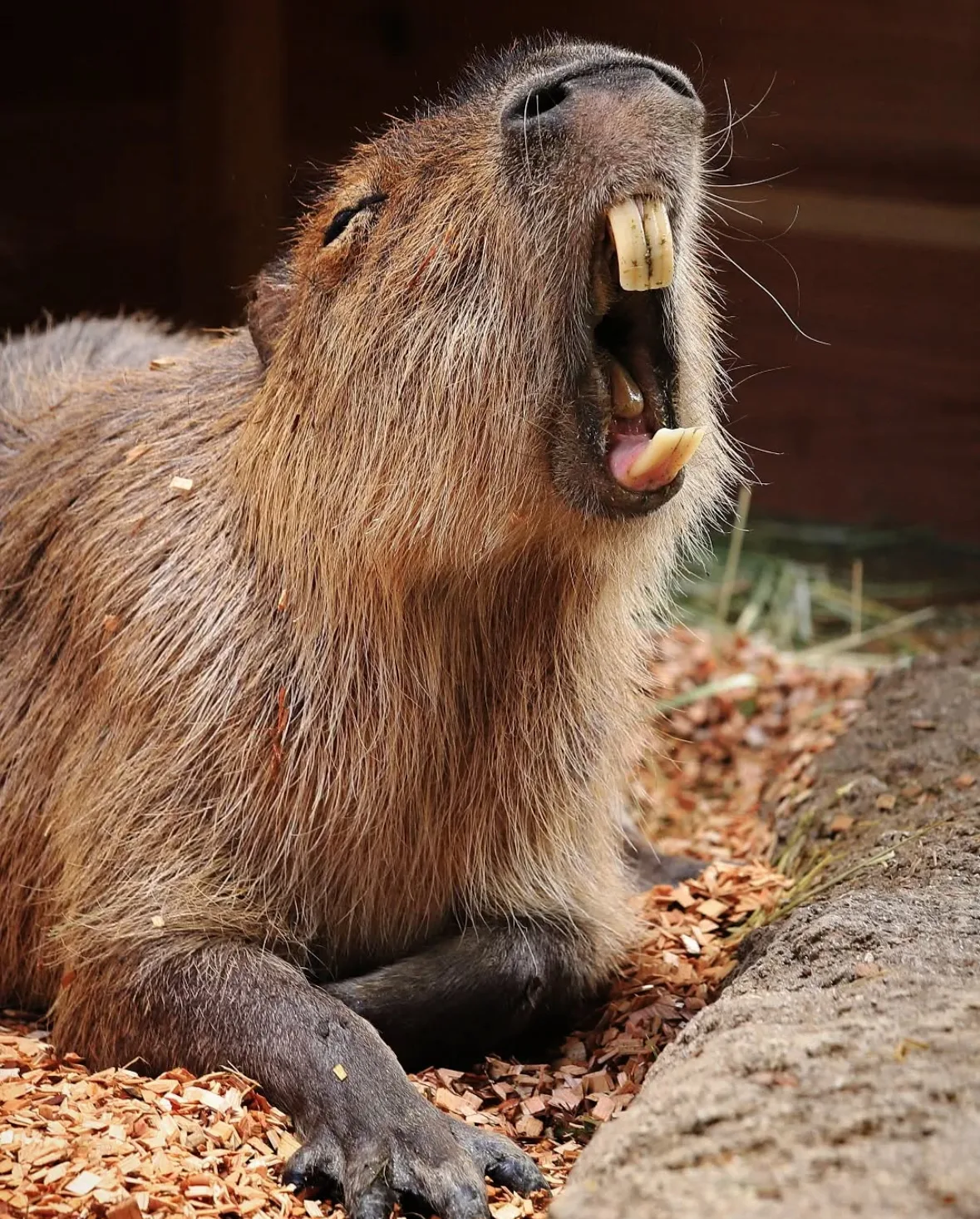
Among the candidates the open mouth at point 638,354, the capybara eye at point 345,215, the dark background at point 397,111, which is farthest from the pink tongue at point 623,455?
the dark background at point 397,111

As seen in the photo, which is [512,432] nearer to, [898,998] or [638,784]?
[898,998]

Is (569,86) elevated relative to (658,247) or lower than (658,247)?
elevated

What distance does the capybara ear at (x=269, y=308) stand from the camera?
132 inches

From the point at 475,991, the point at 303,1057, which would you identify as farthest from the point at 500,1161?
the point at 475,991

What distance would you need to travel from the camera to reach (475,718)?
3.26m

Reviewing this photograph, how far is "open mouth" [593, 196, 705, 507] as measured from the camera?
8.84 feet

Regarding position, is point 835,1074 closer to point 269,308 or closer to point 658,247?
point 658,247

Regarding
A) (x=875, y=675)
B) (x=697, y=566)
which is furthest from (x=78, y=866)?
(x=697, y=566)

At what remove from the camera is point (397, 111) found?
18.3 ft

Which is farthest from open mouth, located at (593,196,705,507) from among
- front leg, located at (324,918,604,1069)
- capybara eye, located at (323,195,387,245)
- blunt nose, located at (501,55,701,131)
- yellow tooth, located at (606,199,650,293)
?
front leg, located at (324,918,604,1069)

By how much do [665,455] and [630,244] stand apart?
36cm

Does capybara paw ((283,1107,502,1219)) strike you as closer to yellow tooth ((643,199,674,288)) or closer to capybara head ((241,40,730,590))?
capybara head ((241,40,730,590))

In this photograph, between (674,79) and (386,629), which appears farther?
(386,629)

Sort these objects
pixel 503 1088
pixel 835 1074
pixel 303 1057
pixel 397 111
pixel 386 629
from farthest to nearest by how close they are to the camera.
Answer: pixel 397 111 < pixel 503 1088 < pixel 386 629 < pixel 303 1057 < pixel 835 1074
